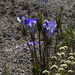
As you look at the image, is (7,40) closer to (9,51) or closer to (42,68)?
(9,51)

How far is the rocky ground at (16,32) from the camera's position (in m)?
2.07

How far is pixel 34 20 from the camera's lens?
1.44m

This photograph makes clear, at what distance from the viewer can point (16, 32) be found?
279cm

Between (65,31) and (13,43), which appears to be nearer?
(13,43)

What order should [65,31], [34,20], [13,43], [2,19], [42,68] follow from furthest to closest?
[2,19]
[65,31]
[13,43]
[42,68]
[34,20]

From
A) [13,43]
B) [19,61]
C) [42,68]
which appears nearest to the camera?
[42,68]

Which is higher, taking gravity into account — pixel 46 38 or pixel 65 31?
pixel 46 38

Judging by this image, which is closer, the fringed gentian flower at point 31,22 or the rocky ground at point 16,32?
the fringed gentian flower at point 31,22

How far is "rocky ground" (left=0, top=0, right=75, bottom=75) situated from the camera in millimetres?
2075

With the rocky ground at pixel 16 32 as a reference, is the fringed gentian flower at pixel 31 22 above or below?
above

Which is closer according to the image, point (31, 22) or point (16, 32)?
point (31, 22)

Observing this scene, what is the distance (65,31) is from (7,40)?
96cm

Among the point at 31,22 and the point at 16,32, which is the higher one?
the point at 31,22

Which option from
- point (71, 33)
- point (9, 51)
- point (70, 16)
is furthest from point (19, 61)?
point (70, 16)
